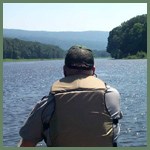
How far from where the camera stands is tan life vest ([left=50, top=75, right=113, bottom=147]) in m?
3.05

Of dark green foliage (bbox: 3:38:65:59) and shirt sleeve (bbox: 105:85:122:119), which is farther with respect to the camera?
dark green foliage (bbox: 3:38:65:59)

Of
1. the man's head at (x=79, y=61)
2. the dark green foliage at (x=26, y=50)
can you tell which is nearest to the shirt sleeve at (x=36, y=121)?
the man's head at (x=79, y=61)

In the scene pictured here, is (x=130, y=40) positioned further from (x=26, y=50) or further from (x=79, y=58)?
(x=79, y=58)

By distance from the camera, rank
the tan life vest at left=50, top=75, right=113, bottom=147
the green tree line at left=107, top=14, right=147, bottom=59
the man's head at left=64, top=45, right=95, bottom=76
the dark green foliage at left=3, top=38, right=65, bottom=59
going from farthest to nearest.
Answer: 1. the dark green foliage at left=3, top=38, right=65, bottom=59
2. the green tree line at left=107, top=14, right=147, bottom=59
3. the man's head at left=64, top=45, right=95, bottom=76
4. the tan life vest at left=50, top=75, right=113, bottom=147

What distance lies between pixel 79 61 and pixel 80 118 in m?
0.48

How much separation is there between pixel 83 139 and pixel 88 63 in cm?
64

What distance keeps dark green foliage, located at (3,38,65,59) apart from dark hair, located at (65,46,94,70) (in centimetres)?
13716

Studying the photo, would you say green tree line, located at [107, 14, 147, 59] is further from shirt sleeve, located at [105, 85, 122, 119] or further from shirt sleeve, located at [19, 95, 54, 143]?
shirt sleeve, located at [19, 95, 54, 143]

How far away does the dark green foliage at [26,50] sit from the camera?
478 feet

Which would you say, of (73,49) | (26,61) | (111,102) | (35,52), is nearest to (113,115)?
(111,102)

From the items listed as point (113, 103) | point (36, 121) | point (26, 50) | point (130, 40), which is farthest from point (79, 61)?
point (26, 50)

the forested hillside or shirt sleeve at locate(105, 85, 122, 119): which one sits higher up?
the forested hillside

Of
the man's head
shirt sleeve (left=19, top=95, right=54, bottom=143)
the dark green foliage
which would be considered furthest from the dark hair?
the dark green foliage

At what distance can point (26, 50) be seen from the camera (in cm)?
15625
